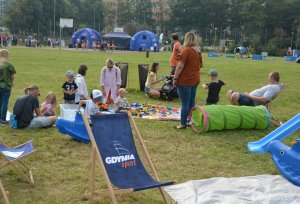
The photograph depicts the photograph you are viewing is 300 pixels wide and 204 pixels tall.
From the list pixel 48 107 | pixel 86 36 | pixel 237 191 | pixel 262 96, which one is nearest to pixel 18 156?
pixel 237 191

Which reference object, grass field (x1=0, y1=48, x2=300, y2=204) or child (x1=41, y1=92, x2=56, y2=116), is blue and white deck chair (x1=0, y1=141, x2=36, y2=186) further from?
child (x1=41, y1=92, x2=56, y2=116)

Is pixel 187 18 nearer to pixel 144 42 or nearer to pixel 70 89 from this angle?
pixel 144 42

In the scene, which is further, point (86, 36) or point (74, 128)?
point (86, 36)

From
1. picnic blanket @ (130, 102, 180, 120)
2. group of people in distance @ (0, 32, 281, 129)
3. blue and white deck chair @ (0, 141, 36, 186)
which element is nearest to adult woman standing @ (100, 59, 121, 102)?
group of people in distance @ (0, 32, 281, 129)

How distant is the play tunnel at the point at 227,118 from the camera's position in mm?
7758

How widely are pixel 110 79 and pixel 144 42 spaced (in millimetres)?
41591

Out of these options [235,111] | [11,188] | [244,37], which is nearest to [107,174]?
[11,188]

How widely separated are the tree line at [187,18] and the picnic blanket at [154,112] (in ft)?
187

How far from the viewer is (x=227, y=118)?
789 cm

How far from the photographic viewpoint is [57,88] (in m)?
13.4

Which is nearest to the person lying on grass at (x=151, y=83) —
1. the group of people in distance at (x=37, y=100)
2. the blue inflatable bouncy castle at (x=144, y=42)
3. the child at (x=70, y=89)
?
the group of people in distance at (x=37, y=100)

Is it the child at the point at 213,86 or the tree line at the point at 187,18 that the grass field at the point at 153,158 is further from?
the tree line at the point at 187,18

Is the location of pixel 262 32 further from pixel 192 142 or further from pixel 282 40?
pixel 192 142

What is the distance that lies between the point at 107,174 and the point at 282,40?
73.2 m
